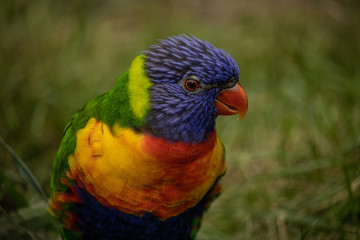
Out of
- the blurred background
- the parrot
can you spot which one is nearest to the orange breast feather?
the parrot

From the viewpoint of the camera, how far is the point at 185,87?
156cm

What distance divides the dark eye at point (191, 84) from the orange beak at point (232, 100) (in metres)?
0.14

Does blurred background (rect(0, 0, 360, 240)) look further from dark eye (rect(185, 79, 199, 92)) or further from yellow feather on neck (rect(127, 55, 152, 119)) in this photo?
dark eye (rect(185, 79, 199, 92))

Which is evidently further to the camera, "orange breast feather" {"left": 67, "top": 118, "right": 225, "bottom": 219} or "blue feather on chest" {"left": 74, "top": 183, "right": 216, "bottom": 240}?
"blue feather on chest" {"left": 74, "top": 183, "right": 216, "bottom": 240}

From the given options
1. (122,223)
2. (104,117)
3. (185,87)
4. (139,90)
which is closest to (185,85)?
(185,87)

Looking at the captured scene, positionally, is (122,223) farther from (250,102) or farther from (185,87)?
(250,102)

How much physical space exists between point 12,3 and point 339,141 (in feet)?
10.3

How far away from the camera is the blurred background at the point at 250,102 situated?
240 centimetres

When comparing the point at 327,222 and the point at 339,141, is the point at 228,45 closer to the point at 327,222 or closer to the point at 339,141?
the point at 339,141

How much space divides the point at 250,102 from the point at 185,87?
2245 mm

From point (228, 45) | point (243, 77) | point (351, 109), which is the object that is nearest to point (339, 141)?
point (351, 109)

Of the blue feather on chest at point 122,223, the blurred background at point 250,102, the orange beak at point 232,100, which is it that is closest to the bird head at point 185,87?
the orange beak at point 232,100

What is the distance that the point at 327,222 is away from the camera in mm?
2275

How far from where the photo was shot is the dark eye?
5.08ft
